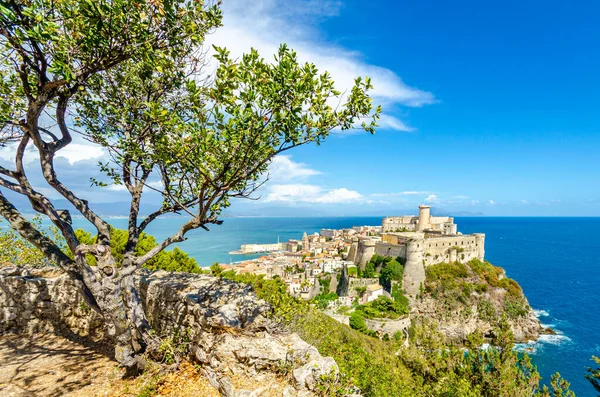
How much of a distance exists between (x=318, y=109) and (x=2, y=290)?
9.02 m

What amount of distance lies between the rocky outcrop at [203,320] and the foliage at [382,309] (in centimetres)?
3526

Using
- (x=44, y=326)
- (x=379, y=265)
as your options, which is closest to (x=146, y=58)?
(x=44, y=326)

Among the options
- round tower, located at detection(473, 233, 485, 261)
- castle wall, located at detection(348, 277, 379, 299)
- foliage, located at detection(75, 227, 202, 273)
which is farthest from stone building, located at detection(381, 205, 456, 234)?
foliage, located at detection(75, 227, 202, 273)

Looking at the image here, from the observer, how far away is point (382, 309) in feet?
128

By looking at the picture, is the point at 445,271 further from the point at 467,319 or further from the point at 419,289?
the point at 467,319

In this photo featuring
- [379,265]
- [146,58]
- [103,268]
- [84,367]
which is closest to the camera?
[146,58]

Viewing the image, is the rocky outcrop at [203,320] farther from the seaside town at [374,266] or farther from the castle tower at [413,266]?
the castle tower at [413,266]

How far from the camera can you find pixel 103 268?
15.8 ft

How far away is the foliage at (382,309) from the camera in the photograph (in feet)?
124

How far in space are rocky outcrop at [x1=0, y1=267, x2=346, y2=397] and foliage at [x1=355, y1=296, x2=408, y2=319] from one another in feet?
116

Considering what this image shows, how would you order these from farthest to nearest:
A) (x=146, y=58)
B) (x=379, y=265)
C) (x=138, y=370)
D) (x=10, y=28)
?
(x=379, y=265)
(x=138, y=370)
(x=146, y=58)
(x=10, y=28)

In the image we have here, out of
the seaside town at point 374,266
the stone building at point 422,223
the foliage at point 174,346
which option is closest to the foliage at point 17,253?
the foliage at point 174,346

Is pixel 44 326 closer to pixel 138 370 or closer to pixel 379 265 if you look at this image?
pixel 138 370

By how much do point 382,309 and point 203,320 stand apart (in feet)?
125
